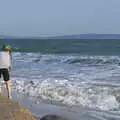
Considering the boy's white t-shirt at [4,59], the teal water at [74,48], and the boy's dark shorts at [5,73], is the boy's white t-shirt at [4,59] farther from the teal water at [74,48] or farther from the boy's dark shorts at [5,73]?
the teal water at [74,48]

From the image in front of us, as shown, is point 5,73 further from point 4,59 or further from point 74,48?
point 74,48

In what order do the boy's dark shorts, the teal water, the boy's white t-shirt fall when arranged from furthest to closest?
1. the teal water
2. the boy's dark shorts
3. the boy's white t-shirt

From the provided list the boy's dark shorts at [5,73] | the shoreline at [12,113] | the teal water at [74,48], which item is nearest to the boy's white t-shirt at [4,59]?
the boy's dark shorts at [5,73]

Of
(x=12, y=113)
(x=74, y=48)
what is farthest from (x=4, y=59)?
(x=74, y=48)

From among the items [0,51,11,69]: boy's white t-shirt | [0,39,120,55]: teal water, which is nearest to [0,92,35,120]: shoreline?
[0,51,11,69]: boy's white t-shirt

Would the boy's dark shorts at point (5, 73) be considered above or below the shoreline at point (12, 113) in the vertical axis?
above

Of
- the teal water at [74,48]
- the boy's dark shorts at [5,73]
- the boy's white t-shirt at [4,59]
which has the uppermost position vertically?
the boy's white t-shirt at [4,59]

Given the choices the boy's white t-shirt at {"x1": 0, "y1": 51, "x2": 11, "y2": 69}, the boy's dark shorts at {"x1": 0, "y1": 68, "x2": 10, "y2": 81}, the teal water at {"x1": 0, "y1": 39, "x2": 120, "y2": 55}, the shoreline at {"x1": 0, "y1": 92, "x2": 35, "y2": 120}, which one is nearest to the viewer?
the shoreline at {"x1": 0, "y1": 92, "x2": 35, "y2": 120}

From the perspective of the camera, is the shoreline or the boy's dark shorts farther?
the boy's dark shorts

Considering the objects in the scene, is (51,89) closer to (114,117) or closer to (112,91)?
(112,91)

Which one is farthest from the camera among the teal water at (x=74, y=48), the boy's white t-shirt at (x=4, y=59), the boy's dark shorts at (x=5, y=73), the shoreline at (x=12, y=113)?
the teal water at (x=74, y=48)

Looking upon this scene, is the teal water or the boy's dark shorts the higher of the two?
the boy's dark shorts

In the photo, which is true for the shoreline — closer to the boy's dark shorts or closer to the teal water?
the boy's dark shorts

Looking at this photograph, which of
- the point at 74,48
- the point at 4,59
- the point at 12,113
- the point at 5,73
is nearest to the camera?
the point at 12,113
